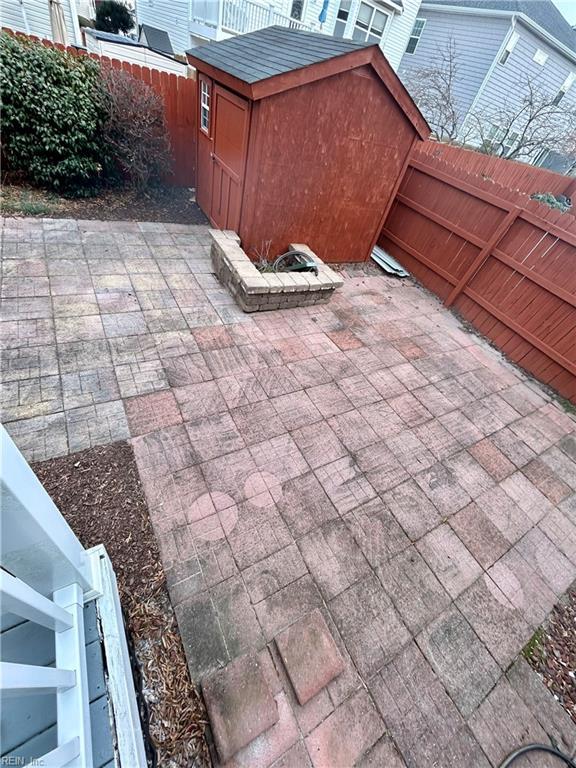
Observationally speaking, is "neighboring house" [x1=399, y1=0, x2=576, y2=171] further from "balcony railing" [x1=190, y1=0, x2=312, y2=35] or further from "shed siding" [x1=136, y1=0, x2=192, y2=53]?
"shed siding" [x1=136, y1=0, x2=192, y2=53]

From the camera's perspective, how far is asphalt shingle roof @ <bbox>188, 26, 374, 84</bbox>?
369cm

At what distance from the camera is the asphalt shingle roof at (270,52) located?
12.1 ft

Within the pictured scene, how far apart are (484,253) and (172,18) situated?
49.5 ft

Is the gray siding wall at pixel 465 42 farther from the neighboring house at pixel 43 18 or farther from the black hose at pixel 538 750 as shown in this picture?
the black hose at pixel 538 750

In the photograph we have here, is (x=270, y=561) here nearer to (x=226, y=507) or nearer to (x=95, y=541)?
(x=226, y=507)

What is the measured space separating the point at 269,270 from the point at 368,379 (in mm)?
2422

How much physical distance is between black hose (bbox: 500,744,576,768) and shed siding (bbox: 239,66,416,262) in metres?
5.47

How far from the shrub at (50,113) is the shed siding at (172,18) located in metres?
9.26

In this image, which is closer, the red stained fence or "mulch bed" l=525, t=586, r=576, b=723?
"mulch bed" l=525, t=586, r=576, b=723

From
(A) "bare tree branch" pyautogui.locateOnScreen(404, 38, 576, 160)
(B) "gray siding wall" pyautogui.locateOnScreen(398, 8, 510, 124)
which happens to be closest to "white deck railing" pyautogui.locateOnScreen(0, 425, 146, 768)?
(A) "bare tree branch" pyautogui.locateOnScreen(404, 38, 576, 160)

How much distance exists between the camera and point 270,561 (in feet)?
7.41

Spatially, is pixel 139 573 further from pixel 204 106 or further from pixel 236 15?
pixel 236 15

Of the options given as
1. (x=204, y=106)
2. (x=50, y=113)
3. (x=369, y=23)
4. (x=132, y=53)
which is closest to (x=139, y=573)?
(x=50, y=113)

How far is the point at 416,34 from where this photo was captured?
15.0 metres
